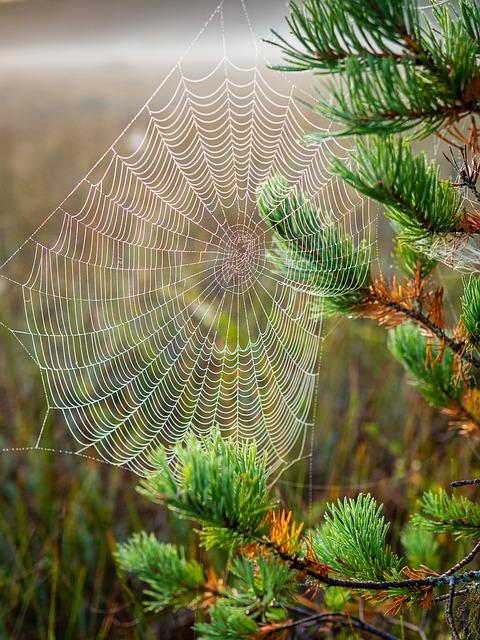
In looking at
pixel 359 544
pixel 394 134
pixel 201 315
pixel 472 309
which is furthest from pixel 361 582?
pixel 201 315

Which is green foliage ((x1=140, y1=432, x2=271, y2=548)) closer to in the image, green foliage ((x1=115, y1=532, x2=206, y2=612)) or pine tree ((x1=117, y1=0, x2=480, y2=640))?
pine tree ((x1=117, y1=0, x2=480, y2=640))

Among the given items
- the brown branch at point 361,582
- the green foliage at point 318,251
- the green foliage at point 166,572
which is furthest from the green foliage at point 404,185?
the green foliage at point 166,572

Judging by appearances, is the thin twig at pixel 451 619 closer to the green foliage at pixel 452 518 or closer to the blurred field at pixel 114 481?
the green foliage at pixel 452 518

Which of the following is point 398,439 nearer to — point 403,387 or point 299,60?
point 403,387

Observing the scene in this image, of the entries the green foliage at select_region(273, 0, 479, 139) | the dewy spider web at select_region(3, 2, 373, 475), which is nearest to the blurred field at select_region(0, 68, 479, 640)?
the dewy spider web at select_region(3, 2, 373, 475)

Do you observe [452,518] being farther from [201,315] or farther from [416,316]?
[201,315]
